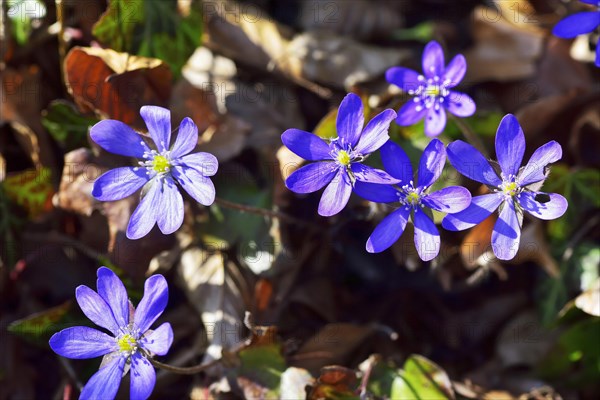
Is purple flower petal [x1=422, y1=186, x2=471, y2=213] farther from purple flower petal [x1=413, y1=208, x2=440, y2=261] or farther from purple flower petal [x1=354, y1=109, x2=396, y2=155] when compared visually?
purple flower petal [x1=354, y1=109, x2=396, y2=155]

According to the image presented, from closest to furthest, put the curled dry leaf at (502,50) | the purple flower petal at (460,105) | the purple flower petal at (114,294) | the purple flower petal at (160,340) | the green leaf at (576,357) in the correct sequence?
the purple flower petal at (160,340), the purple flower petal at (114,294), the purple flower petal at (460,105), the green leaf at (576,357), the curled dry leaf at (502,50)

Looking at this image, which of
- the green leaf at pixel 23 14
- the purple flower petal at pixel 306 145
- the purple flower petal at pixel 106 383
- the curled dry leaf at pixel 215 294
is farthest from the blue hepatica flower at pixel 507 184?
the green leaf at pixel 23 14

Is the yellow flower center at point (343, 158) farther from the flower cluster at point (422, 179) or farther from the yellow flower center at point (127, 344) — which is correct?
the yellow flower center at point (127, 344)

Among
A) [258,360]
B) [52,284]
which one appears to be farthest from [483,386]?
[52,284]

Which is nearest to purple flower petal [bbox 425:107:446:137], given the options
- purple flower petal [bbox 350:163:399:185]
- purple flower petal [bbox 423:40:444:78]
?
purple flower petal [bbox 423:40:444:78]

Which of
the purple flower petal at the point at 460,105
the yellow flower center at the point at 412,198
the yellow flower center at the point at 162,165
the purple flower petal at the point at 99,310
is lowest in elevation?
the purple flower petal at the point at 99,310

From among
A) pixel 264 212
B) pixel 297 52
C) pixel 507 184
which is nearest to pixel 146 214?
pixel 264 212
